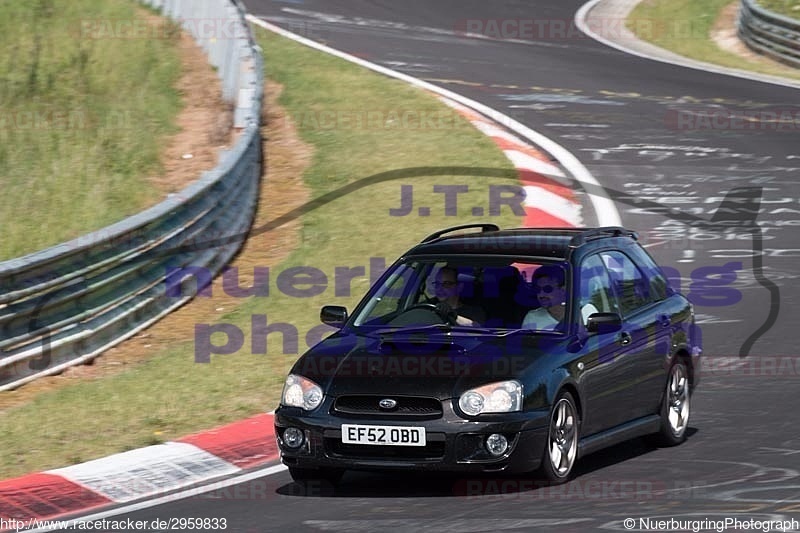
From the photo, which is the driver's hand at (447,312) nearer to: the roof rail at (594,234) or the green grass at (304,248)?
the roof rail at (594,234)

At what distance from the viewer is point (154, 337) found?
13141mm

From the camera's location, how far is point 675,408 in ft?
30.8

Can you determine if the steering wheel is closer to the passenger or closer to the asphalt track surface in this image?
the passenger

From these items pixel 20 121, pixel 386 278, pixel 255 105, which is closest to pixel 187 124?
pixel 255 105

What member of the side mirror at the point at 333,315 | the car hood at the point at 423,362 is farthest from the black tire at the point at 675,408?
the side mirror at the point at 333,315

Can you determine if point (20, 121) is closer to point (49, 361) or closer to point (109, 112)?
point (109, 112)

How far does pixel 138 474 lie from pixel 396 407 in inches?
74.3

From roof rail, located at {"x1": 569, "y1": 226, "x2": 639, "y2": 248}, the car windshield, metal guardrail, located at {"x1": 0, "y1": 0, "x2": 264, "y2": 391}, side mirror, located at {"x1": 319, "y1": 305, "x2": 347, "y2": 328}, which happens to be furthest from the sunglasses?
metal guardrail, located at {"x1": 0, "y1": 0, "x2": 264, "y2": 391}

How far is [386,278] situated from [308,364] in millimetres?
1142

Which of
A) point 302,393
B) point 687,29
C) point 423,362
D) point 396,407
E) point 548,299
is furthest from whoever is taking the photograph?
point 687,29

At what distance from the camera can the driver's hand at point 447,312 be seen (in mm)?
8820

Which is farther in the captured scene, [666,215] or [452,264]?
[666,215]

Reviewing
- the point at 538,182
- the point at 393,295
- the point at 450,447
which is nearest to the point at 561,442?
the point at 450,447

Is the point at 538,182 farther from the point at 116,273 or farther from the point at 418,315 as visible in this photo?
the point at 418,315
